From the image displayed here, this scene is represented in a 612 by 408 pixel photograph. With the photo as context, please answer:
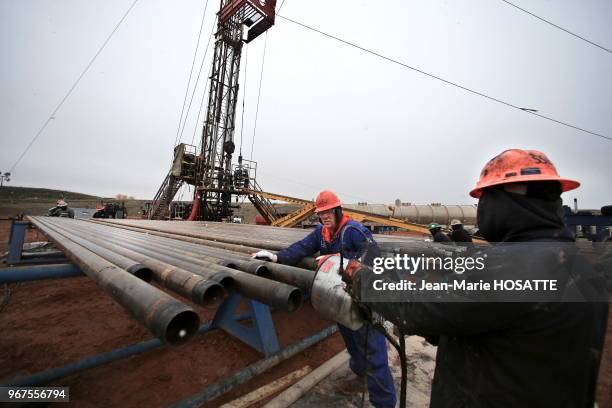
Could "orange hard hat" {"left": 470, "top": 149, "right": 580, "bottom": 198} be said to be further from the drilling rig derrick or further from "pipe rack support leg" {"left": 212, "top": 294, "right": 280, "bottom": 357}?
the drilling rig derrick

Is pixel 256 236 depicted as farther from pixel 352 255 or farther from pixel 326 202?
pixel 352 255

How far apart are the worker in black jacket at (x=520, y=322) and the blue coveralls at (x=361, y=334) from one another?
3.69 feet

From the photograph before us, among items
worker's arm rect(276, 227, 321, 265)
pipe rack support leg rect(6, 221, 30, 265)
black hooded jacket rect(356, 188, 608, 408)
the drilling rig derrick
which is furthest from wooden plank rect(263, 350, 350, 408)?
the drilling rig derrick

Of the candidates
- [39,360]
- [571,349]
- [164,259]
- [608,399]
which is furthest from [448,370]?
[39,360]

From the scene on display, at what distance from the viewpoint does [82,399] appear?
2.50 metres

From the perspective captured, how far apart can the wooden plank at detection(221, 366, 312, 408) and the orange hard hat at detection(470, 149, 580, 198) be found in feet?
8.22

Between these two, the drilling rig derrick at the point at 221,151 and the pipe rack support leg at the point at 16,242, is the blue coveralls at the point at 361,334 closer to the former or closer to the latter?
the pipe rack support leg at the point at 16,242

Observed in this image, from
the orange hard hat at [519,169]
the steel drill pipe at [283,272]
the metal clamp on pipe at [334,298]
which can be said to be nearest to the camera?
the orange hard hat at [519,169]

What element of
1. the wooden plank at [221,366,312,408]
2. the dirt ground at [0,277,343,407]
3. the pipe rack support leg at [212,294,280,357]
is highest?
the pipe rack support leg at [212,294,280,357]

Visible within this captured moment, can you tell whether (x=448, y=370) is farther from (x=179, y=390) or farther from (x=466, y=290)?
(x=179, y=390)

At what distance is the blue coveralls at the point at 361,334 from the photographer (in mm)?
2213

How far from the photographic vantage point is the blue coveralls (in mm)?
2213

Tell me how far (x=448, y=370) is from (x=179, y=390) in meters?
2.68

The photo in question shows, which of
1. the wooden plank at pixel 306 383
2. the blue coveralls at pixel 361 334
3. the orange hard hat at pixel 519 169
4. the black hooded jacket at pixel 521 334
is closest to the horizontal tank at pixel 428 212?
the wooden plank at pixel 306 383
